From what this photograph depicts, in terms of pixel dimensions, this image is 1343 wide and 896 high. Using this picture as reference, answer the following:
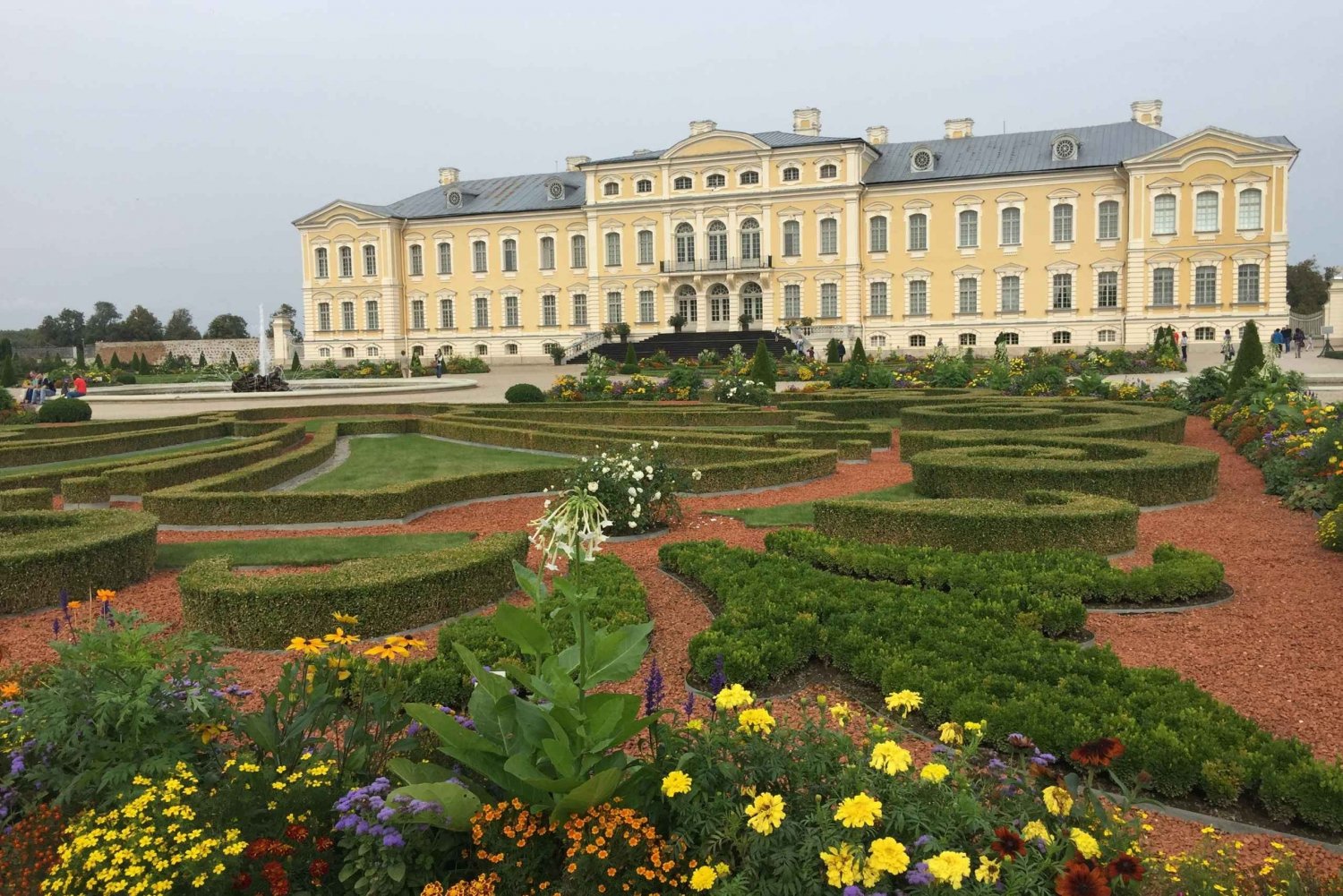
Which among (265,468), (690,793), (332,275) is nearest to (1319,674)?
(690,793)

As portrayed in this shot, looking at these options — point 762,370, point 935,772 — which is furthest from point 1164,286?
point 935,772

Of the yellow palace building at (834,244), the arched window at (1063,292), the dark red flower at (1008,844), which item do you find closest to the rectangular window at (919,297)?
the yellow palace building at (834,244)

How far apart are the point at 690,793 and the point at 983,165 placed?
4133cm

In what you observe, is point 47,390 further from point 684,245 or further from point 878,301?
point 878,301

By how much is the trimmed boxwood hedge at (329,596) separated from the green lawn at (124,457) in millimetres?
7280

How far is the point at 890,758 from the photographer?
117 inches

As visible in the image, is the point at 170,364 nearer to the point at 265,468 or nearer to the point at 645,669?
the point at 265,468

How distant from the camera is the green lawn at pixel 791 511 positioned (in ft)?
29.7

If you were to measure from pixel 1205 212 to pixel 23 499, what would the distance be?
3886 centimetres

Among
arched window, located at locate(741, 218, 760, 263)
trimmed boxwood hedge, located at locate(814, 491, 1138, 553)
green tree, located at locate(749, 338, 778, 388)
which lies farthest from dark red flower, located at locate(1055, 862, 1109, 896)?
arched window, located at locate(741, 218, 760, 263)

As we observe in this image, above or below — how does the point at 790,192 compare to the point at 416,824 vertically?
above

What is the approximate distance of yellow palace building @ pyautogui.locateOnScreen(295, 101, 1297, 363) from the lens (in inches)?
1446

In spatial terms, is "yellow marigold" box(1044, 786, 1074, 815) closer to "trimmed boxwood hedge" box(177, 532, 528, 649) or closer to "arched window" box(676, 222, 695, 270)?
"trimmed boxwood hedge" box(177, 532, 528, 649)

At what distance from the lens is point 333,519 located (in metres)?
9.48
